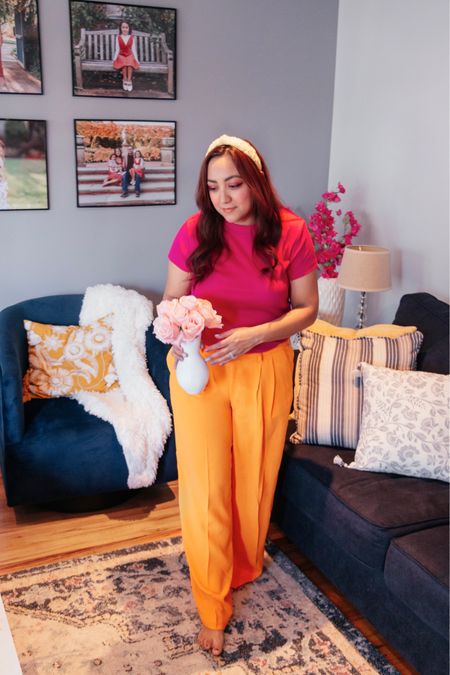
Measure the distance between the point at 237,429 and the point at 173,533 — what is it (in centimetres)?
81

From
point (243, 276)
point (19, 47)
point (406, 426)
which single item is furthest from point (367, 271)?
point (19, 47)

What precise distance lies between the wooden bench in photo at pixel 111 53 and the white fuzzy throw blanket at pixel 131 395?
999mm

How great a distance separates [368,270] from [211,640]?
66.1 inches

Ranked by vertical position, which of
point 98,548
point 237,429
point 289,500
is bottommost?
point 98,548

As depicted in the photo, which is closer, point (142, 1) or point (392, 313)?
point (142, 1)

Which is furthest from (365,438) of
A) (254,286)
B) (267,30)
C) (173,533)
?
(267,30)

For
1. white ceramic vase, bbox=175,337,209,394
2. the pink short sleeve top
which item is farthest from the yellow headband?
white ceramic vase, bbox=175,337,209,394

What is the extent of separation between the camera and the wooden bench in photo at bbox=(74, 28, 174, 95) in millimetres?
3039

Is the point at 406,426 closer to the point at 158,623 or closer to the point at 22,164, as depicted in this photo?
the point at 158,623

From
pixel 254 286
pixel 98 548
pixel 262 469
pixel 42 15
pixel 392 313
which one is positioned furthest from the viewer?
pixel 392 313

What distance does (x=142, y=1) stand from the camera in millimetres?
3096

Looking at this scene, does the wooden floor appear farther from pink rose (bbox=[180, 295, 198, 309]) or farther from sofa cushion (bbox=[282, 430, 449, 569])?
pink rose (bbox=[180, 295, 198, 309])

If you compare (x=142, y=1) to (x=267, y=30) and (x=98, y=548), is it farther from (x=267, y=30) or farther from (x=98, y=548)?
(x=98, y=548)

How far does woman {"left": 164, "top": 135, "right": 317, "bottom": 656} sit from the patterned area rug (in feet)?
0.34
